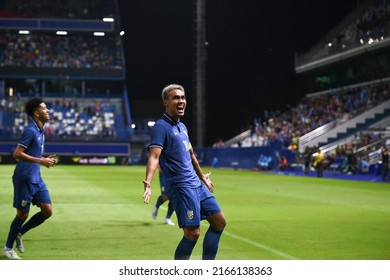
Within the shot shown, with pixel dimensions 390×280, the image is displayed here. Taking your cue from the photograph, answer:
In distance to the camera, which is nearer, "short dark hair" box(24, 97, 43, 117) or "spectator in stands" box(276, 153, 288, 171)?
"short dark hair" box(24, 97, 43, 117)

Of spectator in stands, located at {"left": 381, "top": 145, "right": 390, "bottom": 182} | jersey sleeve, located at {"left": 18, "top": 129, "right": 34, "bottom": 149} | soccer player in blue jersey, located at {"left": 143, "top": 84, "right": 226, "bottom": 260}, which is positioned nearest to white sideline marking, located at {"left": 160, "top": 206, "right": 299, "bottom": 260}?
soccer player in blue jersey, located at {"left": 143, "top": 84, "right": 226, "bottom": 260}

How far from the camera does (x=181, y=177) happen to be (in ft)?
25.5

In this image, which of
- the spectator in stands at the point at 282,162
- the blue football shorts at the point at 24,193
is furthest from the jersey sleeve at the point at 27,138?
the spectator in stands at the point at 282,162

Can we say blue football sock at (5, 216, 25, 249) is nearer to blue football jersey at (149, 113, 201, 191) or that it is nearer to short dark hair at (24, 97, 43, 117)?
short dark hair at (24, 97, 43, 117)

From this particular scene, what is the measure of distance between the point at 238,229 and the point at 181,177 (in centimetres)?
571

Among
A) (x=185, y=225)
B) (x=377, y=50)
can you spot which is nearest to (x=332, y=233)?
(x=185, y=225)

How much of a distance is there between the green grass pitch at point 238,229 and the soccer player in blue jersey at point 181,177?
74.8 inches

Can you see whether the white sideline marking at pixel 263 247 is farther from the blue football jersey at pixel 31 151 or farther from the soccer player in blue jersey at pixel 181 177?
the blue football jersey at pixel 31 151

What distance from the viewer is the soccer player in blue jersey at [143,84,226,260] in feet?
25.2

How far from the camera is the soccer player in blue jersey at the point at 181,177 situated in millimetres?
7676

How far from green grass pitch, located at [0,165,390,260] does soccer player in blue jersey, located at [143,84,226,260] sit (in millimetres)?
1900

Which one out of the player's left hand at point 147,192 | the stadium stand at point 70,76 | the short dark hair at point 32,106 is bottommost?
the player's left hand at point 147,192
